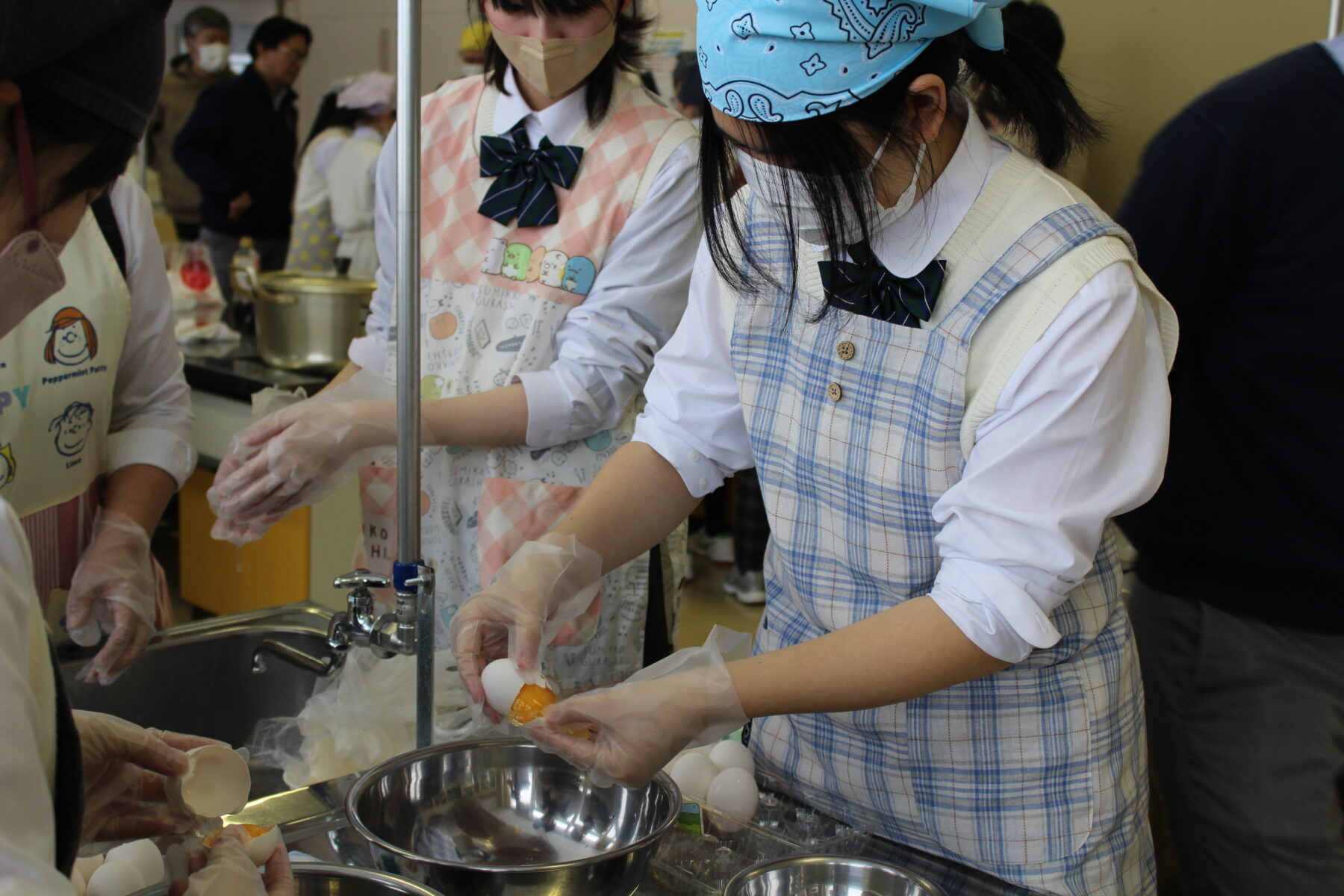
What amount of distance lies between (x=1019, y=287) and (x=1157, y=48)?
3710 mm

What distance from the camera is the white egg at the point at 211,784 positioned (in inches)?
38.7

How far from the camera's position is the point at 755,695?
1081 mm

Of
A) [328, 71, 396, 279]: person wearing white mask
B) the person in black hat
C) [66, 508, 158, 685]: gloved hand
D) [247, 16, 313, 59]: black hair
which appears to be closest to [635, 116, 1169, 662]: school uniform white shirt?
the person in black hat

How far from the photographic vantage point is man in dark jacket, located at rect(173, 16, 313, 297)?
18.7ft

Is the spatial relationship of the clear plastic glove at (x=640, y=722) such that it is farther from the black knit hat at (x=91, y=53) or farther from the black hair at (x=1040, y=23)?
the black hair at (x=1040, y=23)

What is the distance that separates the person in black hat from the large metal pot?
2.22 m

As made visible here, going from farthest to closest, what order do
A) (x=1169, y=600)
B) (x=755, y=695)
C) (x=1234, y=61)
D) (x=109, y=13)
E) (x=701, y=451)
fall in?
(x=1234, y=61) < (x=1169, y=600) < (x=701, y=451) < (x=755, y=695) < (x=109, y=13)

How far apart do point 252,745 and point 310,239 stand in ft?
15.1

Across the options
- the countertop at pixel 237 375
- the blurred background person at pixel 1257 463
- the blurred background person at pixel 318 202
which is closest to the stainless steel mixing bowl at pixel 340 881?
the blurred background person at pixel 1257 463

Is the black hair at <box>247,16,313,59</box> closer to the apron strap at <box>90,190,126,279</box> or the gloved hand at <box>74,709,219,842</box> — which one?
the apron strap at <box>90,190,126,279</box>

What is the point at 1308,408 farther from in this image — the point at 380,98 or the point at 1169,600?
the point at 380,98

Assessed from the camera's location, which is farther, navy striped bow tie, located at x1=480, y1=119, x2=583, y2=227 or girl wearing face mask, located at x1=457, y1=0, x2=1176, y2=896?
navy striped bow tie, located at x1=480, y1=119, x2=583, y2=227

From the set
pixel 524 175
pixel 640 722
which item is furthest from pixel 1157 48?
pixel 640 722

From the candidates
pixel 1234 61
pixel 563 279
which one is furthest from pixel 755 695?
pixel 1234 61
